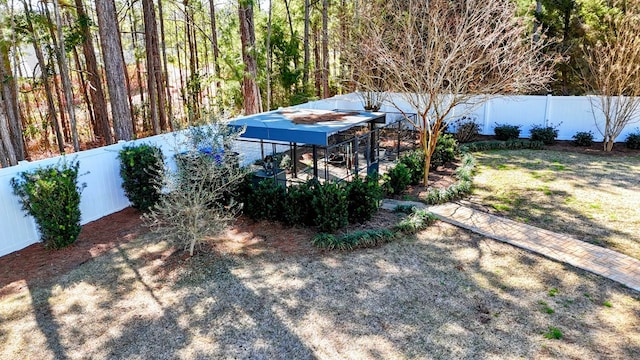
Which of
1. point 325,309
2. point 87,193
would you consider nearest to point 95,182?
point 87,193

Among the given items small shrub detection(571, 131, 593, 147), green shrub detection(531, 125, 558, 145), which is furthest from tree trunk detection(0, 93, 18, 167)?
small shrub detection(571, 131, 593, 147)

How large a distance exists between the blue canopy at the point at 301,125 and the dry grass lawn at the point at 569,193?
11.3 ft

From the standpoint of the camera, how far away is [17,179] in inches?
252

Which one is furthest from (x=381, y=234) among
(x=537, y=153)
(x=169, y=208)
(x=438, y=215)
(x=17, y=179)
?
(x=537, y=153)

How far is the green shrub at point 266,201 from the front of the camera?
25.6 feet

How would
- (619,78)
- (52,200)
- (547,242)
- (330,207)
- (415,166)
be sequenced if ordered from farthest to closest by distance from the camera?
(619,78) < (415,166) < (330,207) < (547,242) < (52,200)

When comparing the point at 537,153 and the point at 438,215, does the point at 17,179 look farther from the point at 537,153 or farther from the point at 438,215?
the point at 537,153

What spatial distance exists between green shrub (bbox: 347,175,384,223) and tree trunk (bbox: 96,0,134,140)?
19.6ft

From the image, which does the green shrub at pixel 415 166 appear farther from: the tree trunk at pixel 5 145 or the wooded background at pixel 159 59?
the tree trunk at pixel 5 145

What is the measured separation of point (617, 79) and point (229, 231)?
42.2 ft

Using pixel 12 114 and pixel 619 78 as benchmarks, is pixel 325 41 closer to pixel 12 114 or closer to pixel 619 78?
pixel 619 78

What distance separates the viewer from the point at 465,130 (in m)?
15.1

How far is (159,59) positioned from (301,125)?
9.00 meters

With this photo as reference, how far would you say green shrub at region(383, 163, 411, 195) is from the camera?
953cm
